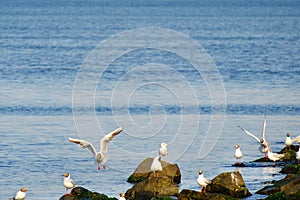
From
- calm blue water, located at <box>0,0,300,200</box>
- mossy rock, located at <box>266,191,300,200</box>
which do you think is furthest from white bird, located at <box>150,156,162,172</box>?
mossy rock, located at <box>266,191,300,200</box>

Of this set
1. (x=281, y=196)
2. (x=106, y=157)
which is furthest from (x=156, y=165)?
(x=281, y=196)

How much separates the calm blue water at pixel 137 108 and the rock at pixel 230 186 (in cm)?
53

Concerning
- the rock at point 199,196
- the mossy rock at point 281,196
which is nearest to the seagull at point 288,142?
the mossy rock at point 281,196

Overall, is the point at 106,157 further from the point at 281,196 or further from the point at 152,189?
the point at 281,196

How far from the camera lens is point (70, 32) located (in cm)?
14162

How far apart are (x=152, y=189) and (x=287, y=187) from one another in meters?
4.45

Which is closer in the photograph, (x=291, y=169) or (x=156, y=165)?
(x=156, y=165)

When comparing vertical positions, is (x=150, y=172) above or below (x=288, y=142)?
below

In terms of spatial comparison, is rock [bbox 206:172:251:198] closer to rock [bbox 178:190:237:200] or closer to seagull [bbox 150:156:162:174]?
rock [bbox 178:190:237:200]

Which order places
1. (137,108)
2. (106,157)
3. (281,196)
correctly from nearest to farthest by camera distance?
(281,196) → (106,157) → (137,108)

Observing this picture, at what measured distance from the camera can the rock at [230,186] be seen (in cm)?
2912

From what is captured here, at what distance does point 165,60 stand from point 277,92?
97.6 feet

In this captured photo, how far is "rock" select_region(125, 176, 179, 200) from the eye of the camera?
2889 centimetres

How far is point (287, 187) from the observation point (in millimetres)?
28266
